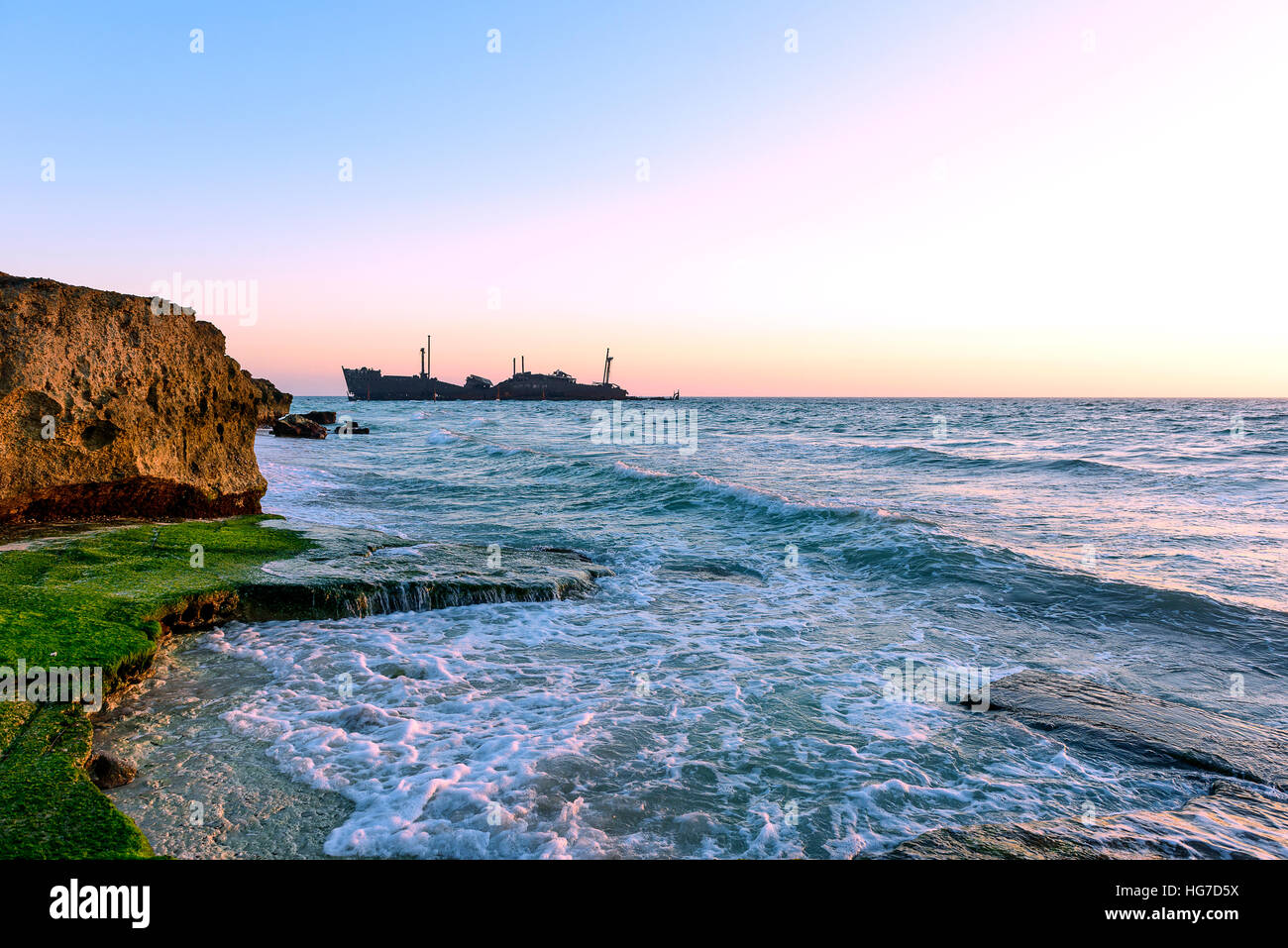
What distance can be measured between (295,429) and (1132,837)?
40.6 metres

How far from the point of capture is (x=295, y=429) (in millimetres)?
38156

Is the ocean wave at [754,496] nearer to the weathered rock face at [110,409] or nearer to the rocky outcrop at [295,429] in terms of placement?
the weathered rock face at [110,409]

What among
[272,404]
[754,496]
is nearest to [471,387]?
[272,404]

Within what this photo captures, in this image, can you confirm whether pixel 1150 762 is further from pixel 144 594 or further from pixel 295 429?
pixel 295 429

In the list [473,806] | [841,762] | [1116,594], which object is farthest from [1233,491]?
[473,806]

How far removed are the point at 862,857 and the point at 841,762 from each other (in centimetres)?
122

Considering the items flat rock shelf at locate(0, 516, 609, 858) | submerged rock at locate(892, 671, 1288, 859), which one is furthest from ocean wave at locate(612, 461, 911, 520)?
submerged rock at locate(892, 671, 1288, 859)

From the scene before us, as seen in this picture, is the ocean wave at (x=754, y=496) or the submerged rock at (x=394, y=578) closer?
the submerged rock at (x=394, y=578)

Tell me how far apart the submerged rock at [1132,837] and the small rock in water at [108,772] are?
4.65 metres

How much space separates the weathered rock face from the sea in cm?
320

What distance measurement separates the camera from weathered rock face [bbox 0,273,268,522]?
9.15 meters

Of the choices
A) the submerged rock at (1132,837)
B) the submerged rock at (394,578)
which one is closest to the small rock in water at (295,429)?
the submerged rock at (394,578)

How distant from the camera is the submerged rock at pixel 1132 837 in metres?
3.96
